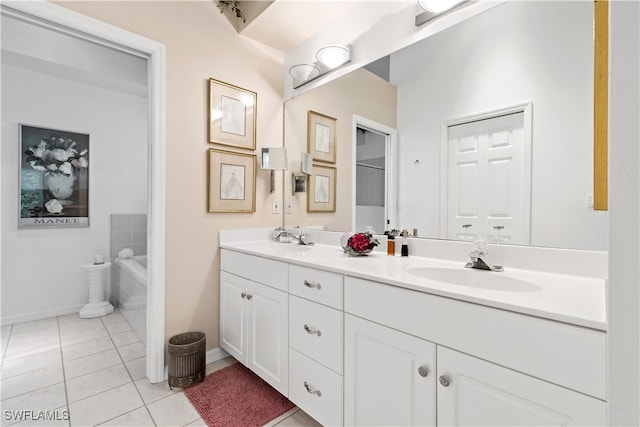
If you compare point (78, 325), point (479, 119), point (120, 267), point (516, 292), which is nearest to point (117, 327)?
point (78, 325)

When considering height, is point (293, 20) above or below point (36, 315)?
above

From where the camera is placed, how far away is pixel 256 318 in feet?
5.70

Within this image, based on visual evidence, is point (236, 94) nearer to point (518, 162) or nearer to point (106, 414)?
point (518, 162)

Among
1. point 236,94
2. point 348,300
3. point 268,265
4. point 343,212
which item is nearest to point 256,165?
point 236,94

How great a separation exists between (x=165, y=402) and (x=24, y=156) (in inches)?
107

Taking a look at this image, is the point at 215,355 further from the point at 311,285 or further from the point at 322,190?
the point at 322,190

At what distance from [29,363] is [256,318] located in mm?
1649

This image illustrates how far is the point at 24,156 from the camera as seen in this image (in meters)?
2.77

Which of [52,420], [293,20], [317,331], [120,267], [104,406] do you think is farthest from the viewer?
[120,267]

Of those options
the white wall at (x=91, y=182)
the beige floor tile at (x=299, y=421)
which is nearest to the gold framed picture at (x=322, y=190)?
the beige floor tile at (x=299, y=421)

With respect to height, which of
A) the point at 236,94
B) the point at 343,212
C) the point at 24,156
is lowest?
the point at 343,212

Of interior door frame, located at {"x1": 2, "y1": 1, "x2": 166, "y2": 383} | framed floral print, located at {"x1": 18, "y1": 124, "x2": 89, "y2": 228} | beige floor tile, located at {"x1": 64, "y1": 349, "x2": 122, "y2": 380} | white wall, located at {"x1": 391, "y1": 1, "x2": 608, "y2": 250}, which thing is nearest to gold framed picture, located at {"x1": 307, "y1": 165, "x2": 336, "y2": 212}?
white wall, located at {"x1": 391, "y1": 1, "x2": 608, "y2": 250}

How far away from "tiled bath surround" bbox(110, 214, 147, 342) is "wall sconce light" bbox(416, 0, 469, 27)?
2.75m

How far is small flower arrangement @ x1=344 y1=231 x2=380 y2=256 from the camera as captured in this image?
5.38ft
